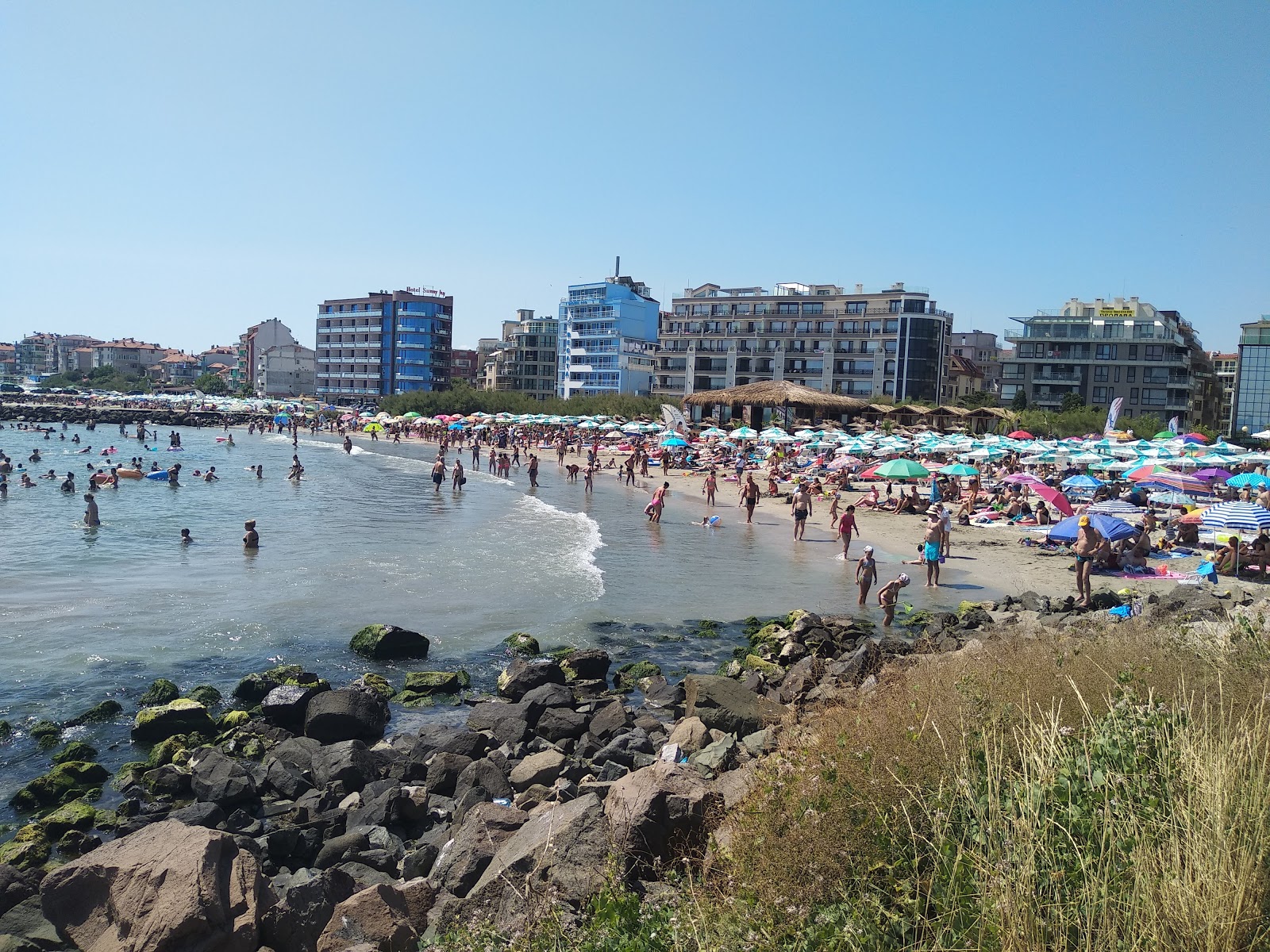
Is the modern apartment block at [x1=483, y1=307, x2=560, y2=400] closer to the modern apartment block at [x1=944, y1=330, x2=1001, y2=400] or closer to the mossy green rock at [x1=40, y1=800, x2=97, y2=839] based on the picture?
the modern apartment block at [x1=944, y1=330, x2=1001, y2=400]

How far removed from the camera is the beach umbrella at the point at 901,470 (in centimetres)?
2691

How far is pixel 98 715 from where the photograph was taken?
1134cm

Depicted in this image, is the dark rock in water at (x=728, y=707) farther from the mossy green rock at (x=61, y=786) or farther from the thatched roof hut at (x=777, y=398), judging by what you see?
the thatched roof hut at (x=777, y=398)

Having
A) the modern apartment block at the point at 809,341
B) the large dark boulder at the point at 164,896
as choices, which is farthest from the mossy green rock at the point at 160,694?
the modern apartment block at the point at 809,341

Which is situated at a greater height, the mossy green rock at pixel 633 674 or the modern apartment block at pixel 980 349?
the modern apartment block at pixel 980 349

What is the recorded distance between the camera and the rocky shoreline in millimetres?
6051

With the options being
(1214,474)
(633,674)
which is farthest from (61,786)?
(1214,474)

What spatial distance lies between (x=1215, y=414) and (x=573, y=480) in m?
96.4

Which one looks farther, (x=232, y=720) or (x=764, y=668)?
(x=764, y=668)

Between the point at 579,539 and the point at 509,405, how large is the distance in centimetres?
7034

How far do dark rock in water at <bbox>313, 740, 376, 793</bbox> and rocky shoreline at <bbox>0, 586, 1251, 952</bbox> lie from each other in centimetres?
2

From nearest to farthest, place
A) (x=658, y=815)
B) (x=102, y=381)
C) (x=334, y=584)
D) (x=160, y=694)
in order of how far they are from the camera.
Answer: (x=658, y=815) → (x=160, y=694) → (x=334, y=584) → (x=102, y=381)

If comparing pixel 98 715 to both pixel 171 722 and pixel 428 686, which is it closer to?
pixel 171 722

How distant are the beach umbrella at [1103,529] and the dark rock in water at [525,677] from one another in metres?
12.3
